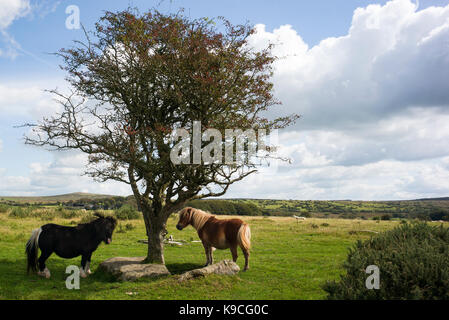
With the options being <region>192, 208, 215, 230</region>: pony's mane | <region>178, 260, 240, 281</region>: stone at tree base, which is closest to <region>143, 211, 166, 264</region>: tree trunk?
<region>192, 208, 215, 230</region>: pony's mane

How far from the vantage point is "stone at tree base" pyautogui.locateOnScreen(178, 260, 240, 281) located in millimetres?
13930

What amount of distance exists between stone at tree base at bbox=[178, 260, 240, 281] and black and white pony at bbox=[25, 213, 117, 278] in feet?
13.4

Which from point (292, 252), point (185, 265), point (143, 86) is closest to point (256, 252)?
point (292, 252)

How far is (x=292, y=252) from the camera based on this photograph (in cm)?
2473

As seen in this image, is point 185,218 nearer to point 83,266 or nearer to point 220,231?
point 220,231

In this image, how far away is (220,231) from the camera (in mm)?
15883

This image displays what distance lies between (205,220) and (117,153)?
5684 millimetres

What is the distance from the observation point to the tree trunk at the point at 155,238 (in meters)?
17.5

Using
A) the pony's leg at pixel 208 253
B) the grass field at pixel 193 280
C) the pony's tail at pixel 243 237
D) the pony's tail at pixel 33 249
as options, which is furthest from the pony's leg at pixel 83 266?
the pony's tail at pixel 243 237

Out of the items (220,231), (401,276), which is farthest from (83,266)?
(401,276)

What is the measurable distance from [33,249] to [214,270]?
8388 mm

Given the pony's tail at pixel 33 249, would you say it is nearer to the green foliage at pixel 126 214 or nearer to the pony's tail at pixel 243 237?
the pony's tail at pixel 243 237

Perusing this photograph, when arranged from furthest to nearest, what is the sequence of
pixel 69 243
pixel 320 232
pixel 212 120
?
pixel 320 232 → pixel 212 120 → pixel 69 243

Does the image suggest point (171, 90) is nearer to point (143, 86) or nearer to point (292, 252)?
point (143, 86)
